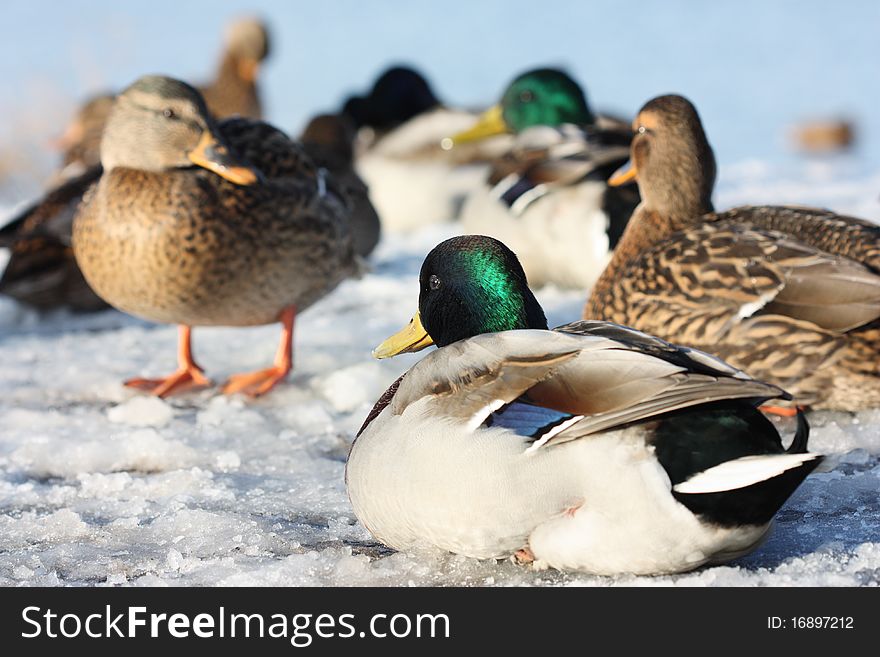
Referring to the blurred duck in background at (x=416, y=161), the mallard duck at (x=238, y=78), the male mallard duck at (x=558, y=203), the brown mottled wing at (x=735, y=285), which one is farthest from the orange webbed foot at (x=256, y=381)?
the mallard duck at (x=238, y=78)

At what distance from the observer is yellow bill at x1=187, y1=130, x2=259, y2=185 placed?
4836 millimetres

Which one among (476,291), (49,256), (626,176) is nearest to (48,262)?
(49,256)

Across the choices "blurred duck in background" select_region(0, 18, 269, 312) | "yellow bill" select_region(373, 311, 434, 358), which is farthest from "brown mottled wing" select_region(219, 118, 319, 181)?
"yellow bill" select_region(373, 311, 434, 358)

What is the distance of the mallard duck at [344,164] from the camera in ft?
24.2

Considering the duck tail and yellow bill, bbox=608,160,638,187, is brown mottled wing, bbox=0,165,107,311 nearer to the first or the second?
yellow bill, bbox=608,160,638,187

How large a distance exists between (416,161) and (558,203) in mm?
3430

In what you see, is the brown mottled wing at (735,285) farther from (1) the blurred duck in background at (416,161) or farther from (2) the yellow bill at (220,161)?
(1) the blurred duck in background at (416,161)

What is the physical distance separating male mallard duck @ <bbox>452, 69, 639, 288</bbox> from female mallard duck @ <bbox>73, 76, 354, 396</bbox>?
1.52m

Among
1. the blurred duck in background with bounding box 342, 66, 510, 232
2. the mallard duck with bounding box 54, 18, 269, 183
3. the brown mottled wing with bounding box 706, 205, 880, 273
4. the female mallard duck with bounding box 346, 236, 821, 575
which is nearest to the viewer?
the female mallard duck with bounding box 346, 236, 821, 575

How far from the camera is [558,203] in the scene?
6.45m
